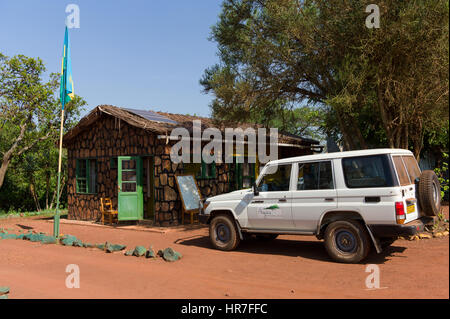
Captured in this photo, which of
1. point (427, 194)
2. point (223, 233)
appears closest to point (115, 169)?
point (223, 233)

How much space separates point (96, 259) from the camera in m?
8.12

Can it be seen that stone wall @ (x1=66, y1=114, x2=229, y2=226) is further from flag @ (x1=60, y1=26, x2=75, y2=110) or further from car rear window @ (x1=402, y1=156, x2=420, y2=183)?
car rear window @ (x1=402, y1=156, x2=420, y2=183)

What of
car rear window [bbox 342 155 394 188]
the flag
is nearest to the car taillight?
car rear window [bbox 342 155 394 188]

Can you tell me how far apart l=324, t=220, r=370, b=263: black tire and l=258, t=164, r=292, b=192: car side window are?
4.16ft

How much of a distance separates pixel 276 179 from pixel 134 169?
6.70 metres

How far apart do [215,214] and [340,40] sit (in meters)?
5.64

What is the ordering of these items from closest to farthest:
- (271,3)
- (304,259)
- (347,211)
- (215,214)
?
1. (347,211)
2. (304,259)
3. (215,214)
4. (271,3)

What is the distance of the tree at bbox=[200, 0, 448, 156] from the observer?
30.2 ft

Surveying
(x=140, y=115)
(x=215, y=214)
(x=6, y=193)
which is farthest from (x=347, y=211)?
(x=6, y=193)

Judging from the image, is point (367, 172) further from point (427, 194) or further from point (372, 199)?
point (427, 194)

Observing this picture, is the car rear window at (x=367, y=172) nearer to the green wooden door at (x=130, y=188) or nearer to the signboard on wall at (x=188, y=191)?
the signboard on wall at (x=188, y=191)

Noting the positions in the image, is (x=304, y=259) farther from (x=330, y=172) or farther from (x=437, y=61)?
(x=437, y=61)

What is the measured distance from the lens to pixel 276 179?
8.09m

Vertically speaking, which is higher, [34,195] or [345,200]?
[345,200]
